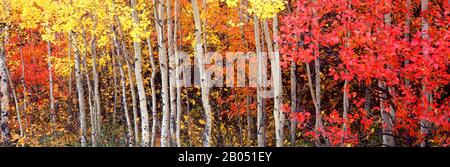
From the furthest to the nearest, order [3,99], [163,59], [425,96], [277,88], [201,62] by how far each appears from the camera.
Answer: [3,99] < [163,59] < [201,62] < [277,88] < [425,96]

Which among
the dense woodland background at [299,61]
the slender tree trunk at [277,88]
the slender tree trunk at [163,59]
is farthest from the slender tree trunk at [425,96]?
the slender tree trunk at [163,59]

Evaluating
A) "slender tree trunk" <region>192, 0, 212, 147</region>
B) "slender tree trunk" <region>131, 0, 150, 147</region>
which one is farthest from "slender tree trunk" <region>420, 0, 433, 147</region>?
"slender tree trunk" <region>131, 0, 150, 147</region>

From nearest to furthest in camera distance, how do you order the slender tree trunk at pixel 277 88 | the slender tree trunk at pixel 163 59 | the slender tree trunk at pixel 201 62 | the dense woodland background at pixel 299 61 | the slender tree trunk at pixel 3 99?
the dense woodland background at pixel 299 61
the slender tree trunk at pixel 201 62
the slender tree trunk at pixel 277 88
the slender tree trunk at pixel 163 59
the slender tree trunk at pixel 3 99

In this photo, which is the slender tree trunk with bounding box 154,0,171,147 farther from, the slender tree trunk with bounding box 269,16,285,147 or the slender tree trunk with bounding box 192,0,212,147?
the slender tree trunk with bounding box 269,16,285,147

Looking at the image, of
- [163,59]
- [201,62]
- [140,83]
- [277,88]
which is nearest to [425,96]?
[277,88]

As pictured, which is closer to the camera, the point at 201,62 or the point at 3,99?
the point at 201,62

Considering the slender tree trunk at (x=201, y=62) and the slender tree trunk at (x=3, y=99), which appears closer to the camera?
the slender tree trunk at (x=201, y=62)

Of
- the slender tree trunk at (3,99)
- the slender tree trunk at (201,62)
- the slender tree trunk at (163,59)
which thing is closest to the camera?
the slender tree trunk at (201,62)

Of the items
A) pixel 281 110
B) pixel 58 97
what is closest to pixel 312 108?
pixel 281 110

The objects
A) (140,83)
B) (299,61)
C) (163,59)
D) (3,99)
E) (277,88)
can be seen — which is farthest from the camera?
(3,99)

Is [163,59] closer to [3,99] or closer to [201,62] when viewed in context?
[201,62]

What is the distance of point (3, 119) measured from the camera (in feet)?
71.4

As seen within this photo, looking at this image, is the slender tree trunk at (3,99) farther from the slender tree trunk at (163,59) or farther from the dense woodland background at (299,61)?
the slender tree trunk at (163,59)

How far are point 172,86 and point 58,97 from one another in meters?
18.2
